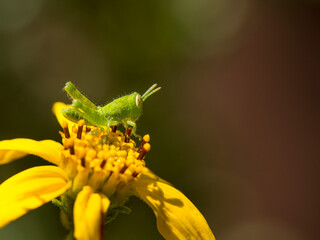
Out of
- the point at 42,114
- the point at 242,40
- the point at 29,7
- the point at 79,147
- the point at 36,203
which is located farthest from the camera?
the point at 242,40

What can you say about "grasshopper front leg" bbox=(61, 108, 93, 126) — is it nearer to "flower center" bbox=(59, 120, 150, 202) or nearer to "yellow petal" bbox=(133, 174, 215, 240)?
"flower center" bbox=(59, 120, 150, 202)

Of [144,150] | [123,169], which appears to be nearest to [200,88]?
[144,150]

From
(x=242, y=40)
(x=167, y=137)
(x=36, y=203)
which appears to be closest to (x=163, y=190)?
(x=36, y=203)

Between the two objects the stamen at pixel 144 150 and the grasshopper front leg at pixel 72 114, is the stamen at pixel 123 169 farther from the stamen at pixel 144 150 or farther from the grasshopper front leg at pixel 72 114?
the grasshopper front leg at pixel 72 114

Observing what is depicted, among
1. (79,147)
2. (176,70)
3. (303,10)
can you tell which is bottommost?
(79,147)

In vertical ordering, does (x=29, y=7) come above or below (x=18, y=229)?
above

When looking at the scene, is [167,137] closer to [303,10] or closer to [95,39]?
[95,39]

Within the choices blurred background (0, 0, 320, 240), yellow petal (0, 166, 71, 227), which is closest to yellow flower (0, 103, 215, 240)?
yellow petal (0, 166, 71, 227)

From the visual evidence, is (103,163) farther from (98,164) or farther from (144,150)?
(144,150)
